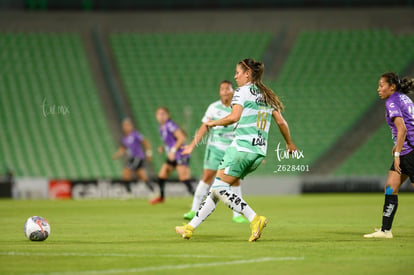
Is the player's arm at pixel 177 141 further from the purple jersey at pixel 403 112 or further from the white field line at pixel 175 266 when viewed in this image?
the white field line at pixel 175 266

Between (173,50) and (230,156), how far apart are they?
2441 centimetres

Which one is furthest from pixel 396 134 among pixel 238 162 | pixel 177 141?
pixel 177 141

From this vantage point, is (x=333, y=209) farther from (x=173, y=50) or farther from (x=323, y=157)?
(x=173, y=50)

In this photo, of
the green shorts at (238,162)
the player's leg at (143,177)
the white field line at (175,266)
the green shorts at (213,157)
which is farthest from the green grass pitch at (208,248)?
the player's leg at (143,177)

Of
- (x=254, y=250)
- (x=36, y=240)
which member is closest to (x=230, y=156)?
(x=254, y=250)

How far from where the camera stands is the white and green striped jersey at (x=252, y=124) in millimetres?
10312

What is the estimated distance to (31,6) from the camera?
35.7 meters

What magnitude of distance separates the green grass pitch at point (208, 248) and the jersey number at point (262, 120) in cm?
154

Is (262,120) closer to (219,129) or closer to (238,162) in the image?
(238,162)

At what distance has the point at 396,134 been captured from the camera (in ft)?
35.8

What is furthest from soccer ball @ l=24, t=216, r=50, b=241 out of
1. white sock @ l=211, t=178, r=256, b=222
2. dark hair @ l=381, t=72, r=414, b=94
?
dark hair @ l=381, t=72, r=414, b=94

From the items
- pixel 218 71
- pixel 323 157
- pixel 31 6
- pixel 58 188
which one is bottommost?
pixel 58 188

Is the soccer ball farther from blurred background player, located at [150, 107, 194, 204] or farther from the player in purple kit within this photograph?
blurred background player, located at [150, 107, 194, 204]

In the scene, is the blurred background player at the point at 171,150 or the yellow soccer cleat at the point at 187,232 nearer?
the yellow soccer cleat at the point at 187,232
